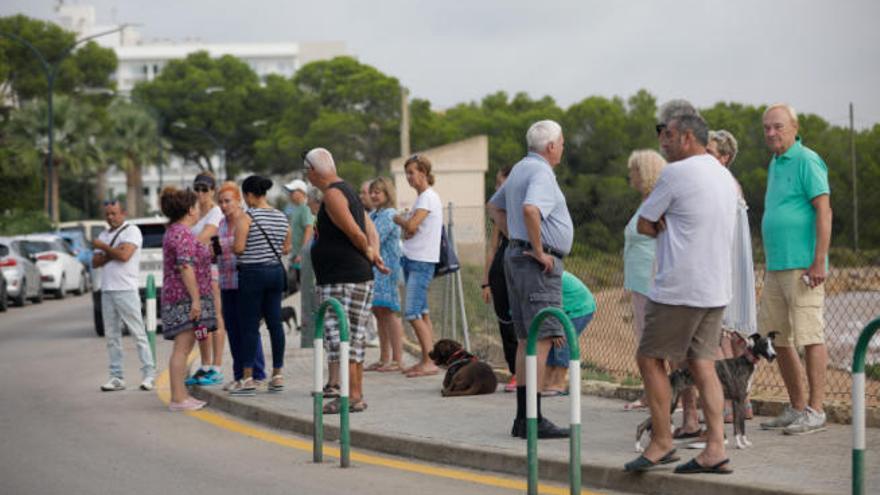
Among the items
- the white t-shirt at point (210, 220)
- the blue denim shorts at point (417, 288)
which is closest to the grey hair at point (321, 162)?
the blue denim shorts at point (417, 288)

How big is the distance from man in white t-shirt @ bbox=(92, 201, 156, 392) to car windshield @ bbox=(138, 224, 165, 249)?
8.30m

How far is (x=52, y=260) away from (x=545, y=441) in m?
29.9

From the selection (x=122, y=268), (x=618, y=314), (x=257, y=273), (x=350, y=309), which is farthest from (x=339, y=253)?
(x=618, y=314)

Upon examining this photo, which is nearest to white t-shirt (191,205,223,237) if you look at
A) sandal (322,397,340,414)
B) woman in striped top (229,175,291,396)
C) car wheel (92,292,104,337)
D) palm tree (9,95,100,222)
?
Result: woman in striped top (229,175,291,396)

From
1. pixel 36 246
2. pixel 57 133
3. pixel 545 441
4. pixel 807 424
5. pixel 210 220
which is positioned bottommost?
pixel 545 441

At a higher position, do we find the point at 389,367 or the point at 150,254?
the point at 150,254

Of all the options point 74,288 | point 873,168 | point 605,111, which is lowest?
point 74,288

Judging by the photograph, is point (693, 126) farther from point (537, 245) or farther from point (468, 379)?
point (468, 379)

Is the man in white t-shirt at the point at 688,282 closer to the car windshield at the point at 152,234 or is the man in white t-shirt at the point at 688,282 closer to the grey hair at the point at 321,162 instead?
the grey hair at the point at 321,162

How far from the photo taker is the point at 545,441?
9.34 m

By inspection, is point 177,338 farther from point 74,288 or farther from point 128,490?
point 74,288

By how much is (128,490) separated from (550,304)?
2905mm

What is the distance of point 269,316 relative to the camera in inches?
494

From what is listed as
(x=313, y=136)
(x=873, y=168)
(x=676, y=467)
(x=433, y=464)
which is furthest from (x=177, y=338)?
(x=313, y=136)
